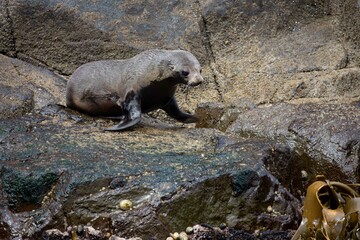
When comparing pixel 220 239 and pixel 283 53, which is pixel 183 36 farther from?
pixel 220 239

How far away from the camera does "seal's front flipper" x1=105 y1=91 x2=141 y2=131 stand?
569cm

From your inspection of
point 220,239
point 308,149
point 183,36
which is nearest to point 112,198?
point 220,239

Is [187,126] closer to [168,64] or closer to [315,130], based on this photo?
[168,64]

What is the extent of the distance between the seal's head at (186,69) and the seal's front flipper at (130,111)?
0.38 meters

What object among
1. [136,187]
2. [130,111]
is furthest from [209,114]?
[136,187]

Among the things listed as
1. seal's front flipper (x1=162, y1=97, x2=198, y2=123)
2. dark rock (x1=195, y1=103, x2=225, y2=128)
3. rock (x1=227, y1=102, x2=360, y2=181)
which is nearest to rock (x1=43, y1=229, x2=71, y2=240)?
rock (x1=227, y1=102, x2=360, y2=181)

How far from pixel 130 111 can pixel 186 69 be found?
1.75 ft

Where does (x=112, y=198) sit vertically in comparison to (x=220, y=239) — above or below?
above

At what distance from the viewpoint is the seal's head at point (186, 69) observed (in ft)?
18.7

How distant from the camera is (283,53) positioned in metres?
7.48

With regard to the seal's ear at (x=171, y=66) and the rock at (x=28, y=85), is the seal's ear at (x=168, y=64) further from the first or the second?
the rock at (x=28, y=85)

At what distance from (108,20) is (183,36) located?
78 centimetres

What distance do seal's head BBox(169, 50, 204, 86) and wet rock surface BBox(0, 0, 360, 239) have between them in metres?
0.38

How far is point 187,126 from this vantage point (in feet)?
21.2
